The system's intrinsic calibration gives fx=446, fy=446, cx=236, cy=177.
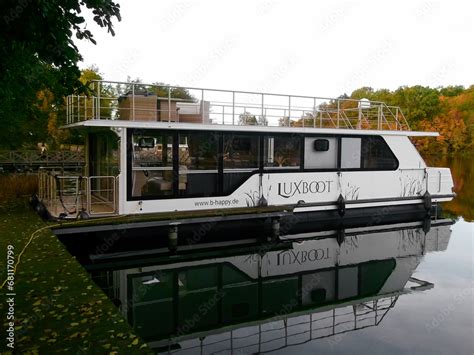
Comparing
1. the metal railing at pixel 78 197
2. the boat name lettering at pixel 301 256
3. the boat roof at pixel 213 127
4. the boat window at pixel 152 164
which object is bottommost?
the boat name lettering at pixel 301 256

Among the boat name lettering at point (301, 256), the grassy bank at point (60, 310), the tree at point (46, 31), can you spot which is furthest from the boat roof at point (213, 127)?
the tree at point (46, 31)

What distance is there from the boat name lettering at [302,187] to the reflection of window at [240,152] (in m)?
1.11

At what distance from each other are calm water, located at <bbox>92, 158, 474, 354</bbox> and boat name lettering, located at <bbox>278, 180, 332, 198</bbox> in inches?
55.6

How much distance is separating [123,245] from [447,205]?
16286 mm

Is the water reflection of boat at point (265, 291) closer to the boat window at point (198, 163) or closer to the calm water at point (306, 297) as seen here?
the calm water at point (306, 297)

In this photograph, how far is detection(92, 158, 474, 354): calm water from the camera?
6.90m

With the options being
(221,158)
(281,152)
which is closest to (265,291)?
(221,158)

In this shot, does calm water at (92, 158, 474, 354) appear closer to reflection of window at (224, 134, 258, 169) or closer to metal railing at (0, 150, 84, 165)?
reflection of window at (224, 134, 258, 169)

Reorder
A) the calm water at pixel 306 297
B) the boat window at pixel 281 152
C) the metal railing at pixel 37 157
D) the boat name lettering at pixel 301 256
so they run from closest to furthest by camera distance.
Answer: the calm water at pixel 306 297
the boat name lettering at pixel 301 256
the boat window at pixel 281 152
the metal railing at pixel 37 157

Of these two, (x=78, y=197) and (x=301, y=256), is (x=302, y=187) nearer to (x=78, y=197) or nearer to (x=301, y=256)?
(x=301, y=256)

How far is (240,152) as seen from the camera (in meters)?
12.5

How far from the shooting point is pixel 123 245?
11469mm

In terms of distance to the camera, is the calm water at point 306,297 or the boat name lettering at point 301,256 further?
the boat name lettering at point 301,256

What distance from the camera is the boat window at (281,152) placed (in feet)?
42.3
